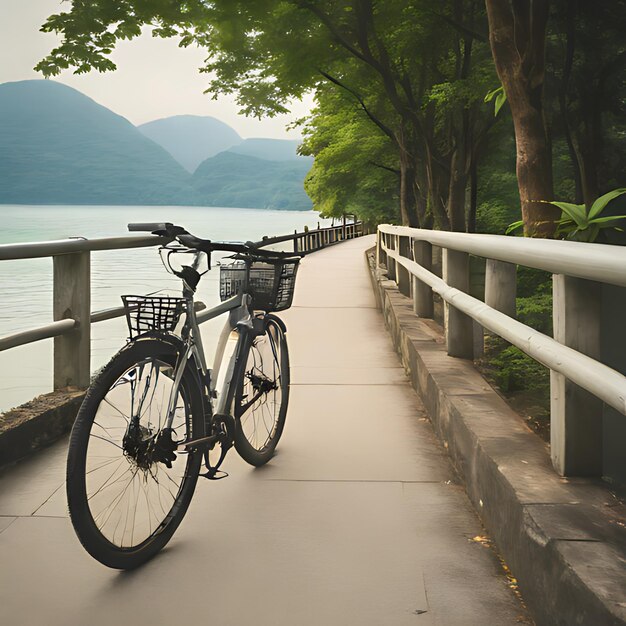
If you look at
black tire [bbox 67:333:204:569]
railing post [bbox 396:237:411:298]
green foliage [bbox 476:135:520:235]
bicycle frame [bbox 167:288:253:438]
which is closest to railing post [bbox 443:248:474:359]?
bicycle frame [bbox 167:288:253:438]

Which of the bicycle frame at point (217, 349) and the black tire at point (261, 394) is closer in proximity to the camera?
the bicycle frame at point (217, 349)

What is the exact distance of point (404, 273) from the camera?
11.5 meters

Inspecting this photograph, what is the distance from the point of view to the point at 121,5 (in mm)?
13562

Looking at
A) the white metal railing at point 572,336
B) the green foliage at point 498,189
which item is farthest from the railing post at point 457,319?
the green foliage at point 498,189

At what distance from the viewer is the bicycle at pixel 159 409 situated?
3.15m

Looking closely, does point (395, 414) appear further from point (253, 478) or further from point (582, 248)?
point (582, 248)

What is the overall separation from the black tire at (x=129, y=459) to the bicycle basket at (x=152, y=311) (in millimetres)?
69

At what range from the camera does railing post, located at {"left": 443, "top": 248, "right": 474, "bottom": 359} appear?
5824 mm

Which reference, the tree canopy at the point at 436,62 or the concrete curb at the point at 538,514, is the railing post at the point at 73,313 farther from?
the tree canopy at the point at 436,62

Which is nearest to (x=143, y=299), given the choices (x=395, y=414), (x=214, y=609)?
(x=214, y=609)

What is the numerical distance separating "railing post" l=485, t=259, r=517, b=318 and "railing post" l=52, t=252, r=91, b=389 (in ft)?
8.29

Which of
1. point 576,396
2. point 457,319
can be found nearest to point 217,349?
point 576,396

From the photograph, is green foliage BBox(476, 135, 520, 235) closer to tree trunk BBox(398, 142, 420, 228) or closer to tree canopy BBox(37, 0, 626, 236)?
tree canopy BBox(37, 0, 626, 236)

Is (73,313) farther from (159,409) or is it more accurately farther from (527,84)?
(527,84)
